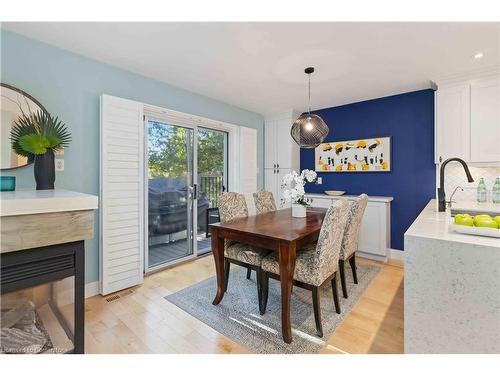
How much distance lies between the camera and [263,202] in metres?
3.31

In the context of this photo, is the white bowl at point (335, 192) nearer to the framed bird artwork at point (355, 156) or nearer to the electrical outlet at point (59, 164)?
the framed bird artwork at point (355, 156)

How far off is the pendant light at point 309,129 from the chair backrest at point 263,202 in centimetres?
94

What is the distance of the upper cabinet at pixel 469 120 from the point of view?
2.76 metres

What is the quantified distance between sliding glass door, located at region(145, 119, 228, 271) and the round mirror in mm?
1191

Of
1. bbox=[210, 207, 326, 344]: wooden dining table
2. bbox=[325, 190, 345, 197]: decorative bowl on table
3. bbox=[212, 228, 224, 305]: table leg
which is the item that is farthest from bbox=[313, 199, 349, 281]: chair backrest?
bbox=[325, 190, 345, 197]: decorative bowl on table

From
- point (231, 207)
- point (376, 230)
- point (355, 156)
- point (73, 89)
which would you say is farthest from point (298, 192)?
point (73, 89)

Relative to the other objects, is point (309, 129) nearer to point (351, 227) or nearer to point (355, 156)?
point (351, 227)

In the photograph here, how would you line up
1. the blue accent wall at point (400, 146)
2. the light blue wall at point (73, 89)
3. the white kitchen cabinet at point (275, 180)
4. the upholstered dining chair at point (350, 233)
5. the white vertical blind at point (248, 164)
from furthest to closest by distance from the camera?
1. the white kitchen cabinet at point (275, 180)
2. the white vertical blind at point (248, 164)
3. the blue accent wall at point (400, 146)
4. the upholstered dining chair at point (350, 233)
5. the light blue wall at point (73, 89)

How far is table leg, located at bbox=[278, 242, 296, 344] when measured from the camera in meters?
1.82

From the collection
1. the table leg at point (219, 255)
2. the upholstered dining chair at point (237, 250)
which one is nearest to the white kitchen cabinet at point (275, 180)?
the upholstered dining chair at point (237, 250)

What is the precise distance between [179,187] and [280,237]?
2119 mm

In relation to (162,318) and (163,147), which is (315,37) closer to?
(163,147)

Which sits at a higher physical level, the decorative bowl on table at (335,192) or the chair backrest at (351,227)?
the decorative bowl on table at (335,192)

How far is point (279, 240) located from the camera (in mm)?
1849
